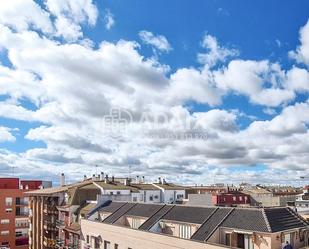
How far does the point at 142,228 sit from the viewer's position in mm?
41812

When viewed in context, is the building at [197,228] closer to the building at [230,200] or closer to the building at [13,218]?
→ the building at [230,200]

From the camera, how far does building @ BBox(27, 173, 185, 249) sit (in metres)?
61.1

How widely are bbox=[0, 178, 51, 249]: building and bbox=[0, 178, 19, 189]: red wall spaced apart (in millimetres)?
10863

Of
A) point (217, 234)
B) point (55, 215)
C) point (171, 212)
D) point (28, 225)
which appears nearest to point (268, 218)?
point (217, 234)

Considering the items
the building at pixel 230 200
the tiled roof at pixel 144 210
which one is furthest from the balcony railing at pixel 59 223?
the building at pixel 230 200

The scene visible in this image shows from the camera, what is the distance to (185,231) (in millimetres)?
38125

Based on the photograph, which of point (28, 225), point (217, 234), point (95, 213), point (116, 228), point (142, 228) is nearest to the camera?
point (217, 234)

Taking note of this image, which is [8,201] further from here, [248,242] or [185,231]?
[248,242]

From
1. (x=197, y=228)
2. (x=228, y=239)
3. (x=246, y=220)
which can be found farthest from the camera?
(x=197, y=228)

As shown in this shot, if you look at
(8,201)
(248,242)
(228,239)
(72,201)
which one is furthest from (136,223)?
(8,201)

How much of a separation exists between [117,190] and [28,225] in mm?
32845

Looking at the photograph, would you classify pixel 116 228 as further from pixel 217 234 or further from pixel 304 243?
pixel 304 243

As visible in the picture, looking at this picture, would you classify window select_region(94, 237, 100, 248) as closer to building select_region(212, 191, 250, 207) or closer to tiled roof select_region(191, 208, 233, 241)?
tiled roof select_region(191, 208, 233, 241)

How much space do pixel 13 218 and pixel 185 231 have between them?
62912 mm
